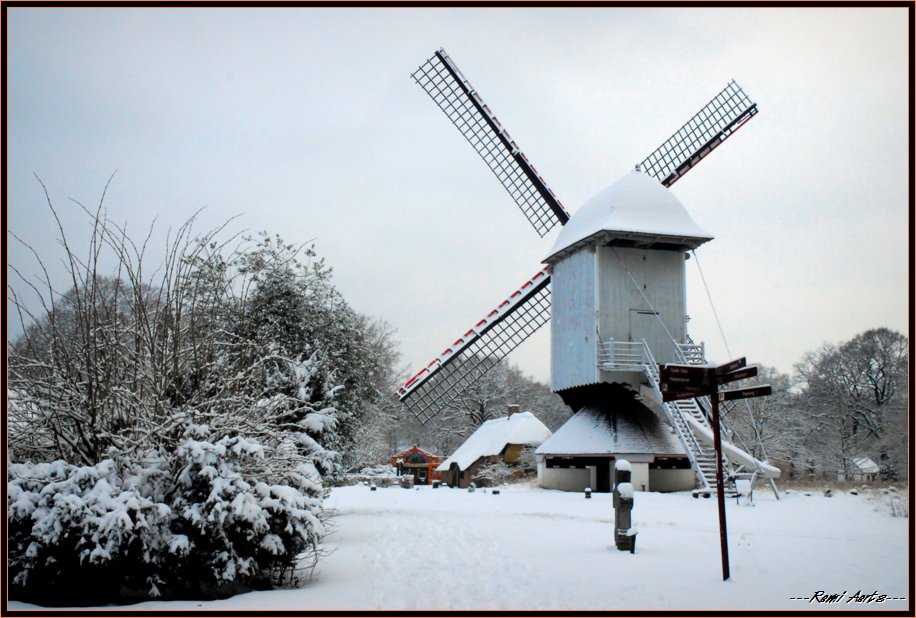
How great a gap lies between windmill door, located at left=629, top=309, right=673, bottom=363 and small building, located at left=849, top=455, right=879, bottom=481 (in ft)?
64.5

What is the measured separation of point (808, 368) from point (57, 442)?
40.5 meters

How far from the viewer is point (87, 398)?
A: 7656 mm

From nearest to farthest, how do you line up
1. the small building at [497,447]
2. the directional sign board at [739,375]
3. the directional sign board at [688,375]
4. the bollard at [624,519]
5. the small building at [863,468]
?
1. the directional sign board at [739,375]
2. the directional sign board at [688,375]
3. the bollard at [624,519]
4. the small building at [497,447]
5. the small building at [863,468]

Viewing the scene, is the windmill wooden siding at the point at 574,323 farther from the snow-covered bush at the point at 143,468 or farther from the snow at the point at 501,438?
the snow-covered bush at the point at 143,468

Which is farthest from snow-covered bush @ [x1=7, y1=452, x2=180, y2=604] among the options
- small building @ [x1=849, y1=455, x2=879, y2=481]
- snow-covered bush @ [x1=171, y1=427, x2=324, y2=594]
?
small building @ [x1=849, y1=455, x2=879, y2=481]

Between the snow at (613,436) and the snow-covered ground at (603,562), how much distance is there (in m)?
4.33

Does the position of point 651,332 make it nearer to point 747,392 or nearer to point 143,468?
point 747,392

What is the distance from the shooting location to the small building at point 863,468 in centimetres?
3494

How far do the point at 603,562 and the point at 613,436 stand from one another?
11455 millimetres

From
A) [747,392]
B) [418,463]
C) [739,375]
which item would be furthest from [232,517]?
[418,463]

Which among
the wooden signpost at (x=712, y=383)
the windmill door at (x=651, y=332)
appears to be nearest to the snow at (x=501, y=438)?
the windmill door at (x=651, y=332)

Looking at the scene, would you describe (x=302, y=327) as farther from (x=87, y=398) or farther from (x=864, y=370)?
(x=864, y=370)

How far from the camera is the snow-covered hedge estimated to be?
22.4 ft

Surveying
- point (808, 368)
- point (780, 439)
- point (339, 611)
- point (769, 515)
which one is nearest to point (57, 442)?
point (339, 611)
